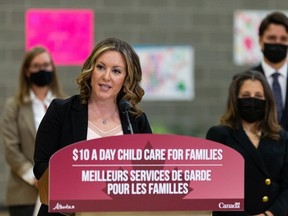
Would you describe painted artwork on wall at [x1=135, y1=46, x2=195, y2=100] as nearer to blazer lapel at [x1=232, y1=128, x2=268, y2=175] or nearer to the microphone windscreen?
blazer lapel at [x1=232, y1=128, x2=268, y2=175]

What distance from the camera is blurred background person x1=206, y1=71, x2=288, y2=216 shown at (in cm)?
411

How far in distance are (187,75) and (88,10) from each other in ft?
3.75

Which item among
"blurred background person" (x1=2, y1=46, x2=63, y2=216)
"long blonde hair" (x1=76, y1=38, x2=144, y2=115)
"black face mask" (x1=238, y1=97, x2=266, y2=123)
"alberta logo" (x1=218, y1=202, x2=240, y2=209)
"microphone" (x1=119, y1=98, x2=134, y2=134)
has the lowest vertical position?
"blurred background person" (x1=2, y1=46, x2=63, y2=216)

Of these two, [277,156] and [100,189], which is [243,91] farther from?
[100,189]

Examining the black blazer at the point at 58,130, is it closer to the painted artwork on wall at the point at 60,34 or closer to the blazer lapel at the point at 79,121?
the blazer lapel at the point at 79,121

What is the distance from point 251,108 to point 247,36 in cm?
371

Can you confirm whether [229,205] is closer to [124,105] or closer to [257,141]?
[124,105]

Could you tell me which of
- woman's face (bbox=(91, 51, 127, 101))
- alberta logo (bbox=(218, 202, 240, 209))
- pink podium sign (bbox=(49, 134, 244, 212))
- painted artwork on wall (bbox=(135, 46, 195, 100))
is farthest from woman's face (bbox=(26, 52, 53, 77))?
alberta logo (bbox=(218, 202, 240, 209))

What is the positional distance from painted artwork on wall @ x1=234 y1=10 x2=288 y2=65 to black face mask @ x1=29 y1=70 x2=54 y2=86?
293 centimetres

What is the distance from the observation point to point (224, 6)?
25.7ft

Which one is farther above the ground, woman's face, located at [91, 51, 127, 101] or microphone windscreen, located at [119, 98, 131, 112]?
woman's face, located at [91, 51, 127, 101]

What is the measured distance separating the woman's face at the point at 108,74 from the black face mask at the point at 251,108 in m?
1.18

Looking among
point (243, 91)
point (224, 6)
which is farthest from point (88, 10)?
point (243, 91)

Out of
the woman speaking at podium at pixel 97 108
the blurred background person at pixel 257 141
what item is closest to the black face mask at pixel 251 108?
the blurred background person at pixel 257 141
